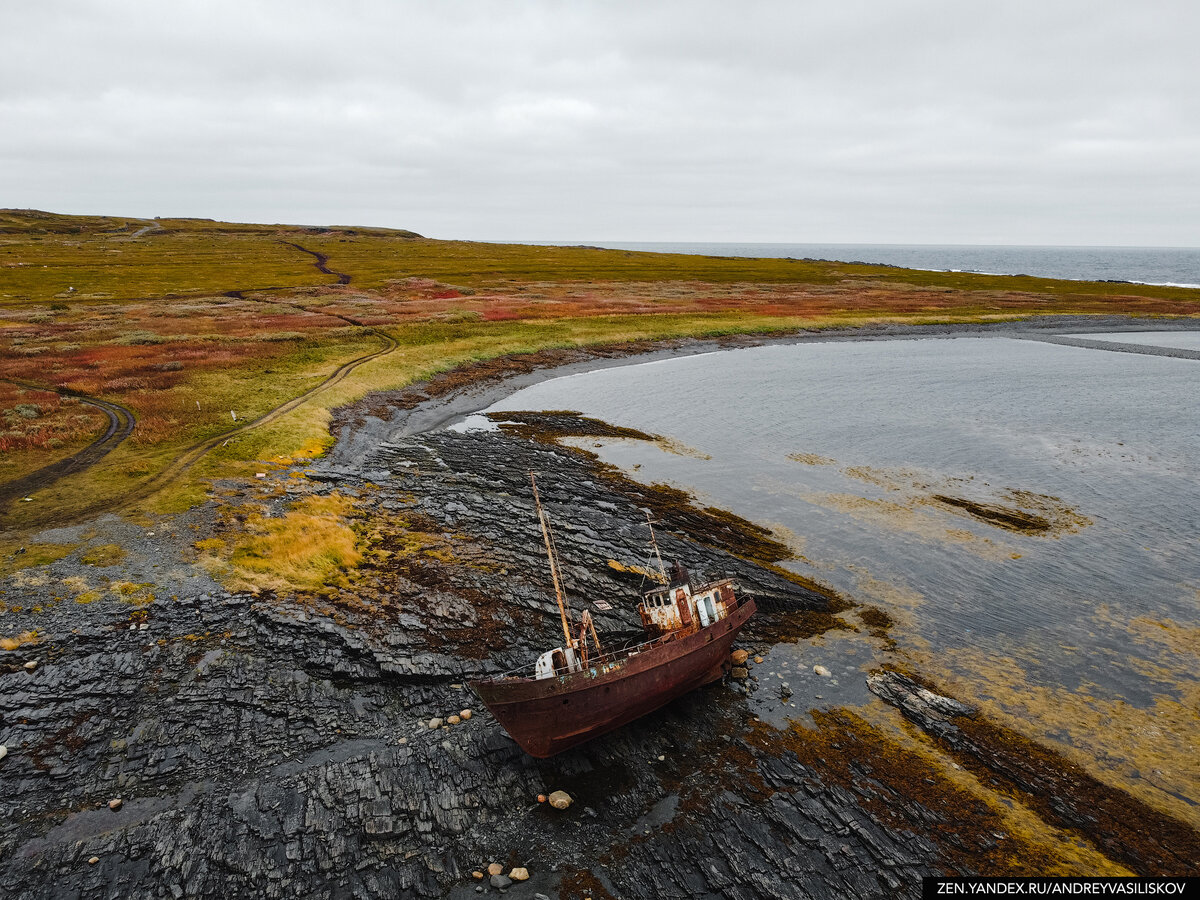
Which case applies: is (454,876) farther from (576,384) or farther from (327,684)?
(576,384)

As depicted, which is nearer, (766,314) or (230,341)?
(230,341)

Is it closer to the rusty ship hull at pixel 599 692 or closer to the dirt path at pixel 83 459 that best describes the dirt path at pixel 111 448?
the dirt path at pixel 83 459

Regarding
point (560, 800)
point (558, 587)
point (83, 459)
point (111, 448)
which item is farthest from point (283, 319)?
point (560, 800)

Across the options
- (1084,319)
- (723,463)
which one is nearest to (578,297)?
(723,463)

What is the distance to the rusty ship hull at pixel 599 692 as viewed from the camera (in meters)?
18.2

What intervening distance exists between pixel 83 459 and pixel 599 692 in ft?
127

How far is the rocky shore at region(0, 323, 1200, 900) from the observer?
616 inches

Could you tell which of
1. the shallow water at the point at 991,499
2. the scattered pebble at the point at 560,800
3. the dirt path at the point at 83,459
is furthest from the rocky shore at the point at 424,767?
the dirt path at the point at 83,459

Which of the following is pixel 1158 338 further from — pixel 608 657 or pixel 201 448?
pixel 201 448

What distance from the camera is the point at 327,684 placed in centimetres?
2153

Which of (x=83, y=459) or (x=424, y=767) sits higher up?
(x=83, y=459)

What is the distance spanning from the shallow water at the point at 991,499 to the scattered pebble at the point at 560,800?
986 centimetres

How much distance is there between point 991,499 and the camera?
3903cm

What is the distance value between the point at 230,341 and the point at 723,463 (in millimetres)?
64442
